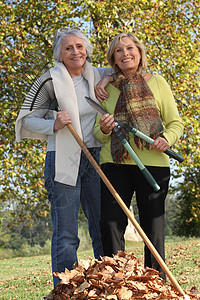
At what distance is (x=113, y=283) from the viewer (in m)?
2.23

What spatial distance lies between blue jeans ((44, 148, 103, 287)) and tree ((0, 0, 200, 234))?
6.03m

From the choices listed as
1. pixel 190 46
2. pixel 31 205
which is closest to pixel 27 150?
pixel 31 205

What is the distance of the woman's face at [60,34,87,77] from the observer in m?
3.15

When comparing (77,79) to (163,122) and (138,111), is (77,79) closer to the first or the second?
(138,111)

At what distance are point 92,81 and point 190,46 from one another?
300 inches

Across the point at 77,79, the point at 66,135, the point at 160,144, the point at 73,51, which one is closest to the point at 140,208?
the point at 160,144

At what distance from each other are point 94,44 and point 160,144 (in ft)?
23.1

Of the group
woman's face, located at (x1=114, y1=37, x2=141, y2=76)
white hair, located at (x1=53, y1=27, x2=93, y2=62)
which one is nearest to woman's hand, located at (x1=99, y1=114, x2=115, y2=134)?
woman's face, located at (x1=114, y1=37, x2=141, y2=76)

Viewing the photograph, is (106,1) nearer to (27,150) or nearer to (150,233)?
(27,150)

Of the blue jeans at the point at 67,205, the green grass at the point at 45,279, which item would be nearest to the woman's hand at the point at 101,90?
the blue jeans at the point at 67,205

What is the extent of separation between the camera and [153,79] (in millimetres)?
3123

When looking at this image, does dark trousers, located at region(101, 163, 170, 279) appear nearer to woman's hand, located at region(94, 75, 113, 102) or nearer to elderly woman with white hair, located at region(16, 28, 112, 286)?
elderly woman with white hair, located at region(16, 28, 112, 286)

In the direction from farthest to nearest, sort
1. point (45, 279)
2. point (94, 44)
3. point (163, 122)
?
1. point (94, 44)
2. point (45, 279)
3. point (163, 122)

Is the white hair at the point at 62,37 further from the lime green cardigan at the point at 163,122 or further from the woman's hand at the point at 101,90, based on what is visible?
the lime green cardigan at the point at 163,122
